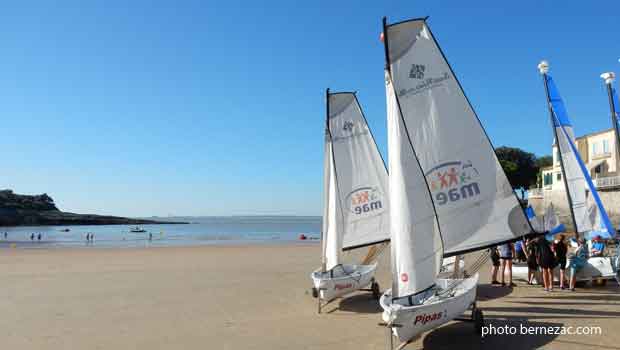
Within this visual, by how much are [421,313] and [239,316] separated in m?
4.35

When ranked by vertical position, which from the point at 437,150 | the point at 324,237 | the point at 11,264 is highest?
the point at 437,150

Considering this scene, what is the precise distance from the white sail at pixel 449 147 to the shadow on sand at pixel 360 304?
262 cm

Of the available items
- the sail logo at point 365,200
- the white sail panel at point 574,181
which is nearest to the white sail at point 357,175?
the sail logo at point 365,200

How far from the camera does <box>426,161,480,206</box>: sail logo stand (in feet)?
24.3

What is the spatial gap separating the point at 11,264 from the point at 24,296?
10.5 meters

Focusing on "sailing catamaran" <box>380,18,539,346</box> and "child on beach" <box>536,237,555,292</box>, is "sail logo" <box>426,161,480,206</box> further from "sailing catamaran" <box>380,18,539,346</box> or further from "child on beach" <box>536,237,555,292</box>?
"child on beach" <box>536,237,555,292</box>

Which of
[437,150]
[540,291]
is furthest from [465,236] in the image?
[540,291]

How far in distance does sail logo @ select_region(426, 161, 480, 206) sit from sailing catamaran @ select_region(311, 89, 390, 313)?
2576 mm

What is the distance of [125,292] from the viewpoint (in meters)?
11.8

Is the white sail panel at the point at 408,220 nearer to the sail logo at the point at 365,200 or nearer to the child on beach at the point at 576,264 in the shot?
the sail logo at the point at 365,200

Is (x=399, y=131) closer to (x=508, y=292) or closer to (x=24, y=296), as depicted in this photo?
(x=508, y=292)

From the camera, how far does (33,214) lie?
99.4 meters

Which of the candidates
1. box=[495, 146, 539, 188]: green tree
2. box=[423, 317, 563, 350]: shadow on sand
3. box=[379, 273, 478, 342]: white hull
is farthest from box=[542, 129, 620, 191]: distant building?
box=[379, 273, 478, 342]: white hull

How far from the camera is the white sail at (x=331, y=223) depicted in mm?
9539
